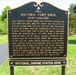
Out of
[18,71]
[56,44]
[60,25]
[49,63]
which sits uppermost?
[60,25]

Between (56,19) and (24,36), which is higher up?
(56,19)

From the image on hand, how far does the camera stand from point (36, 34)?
6.99m

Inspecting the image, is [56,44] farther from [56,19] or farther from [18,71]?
[18,71]

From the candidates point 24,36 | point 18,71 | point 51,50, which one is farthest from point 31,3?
point 18,71

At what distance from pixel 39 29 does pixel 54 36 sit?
1.42 ft

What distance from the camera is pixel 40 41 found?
699 centimetres

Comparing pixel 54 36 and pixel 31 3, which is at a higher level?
pixel 31 3

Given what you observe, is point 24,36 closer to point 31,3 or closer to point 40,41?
point 40,41

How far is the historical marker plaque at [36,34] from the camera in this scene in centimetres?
696

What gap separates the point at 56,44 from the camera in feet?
23.1

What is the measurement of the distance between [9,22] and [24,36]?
53 cm

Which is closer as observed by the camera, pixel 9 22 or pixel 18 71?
pixel 9 22

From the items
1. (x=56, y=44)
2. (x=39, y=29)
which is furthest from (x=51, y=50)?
(x=39, y=29)

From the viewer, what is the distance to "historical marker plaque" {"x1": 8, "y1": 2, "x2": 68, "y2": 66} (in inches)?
274
